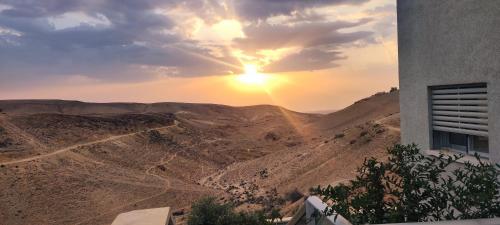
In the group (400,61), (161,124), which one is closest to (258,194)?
(400,61)

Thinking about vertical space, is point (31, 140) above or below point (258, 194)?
above

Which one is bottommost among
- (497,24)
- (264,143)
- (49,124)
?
(264,143)

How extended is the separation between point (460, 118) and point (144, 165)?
30155 mm

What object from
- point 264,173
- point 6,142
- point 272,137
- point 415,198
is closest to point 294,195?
point 264,173

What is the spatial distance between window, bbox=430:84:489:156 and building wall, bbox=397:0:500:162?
6.6 inches

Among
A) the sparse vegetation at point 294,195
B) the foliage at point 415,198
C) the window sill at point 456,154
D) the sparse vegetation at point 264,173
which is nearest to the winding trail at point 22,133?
the sparse vegetation at point 264,173

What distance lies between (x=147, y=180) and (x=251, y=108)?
294 ft

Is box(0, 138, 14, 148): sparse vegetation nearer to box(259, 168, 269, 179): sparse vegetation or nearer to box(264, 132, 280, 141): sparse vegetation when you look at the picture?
box(259, 168, 269, 179): sparse vegetation

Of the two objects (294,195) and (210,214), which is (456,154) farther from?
(294,195)

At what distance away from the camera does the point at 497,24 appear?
5.72 m

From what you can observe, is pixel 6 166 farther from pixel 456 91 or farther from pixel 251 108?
pixel 251 108

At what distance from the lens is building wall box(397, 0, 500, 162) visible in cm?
589

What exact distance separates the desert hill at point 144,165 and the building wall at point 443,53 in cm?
1185

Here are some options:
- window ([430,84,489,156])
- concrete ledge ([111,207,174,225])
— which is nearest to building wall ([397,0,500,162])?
window ([430,84,489,156])
